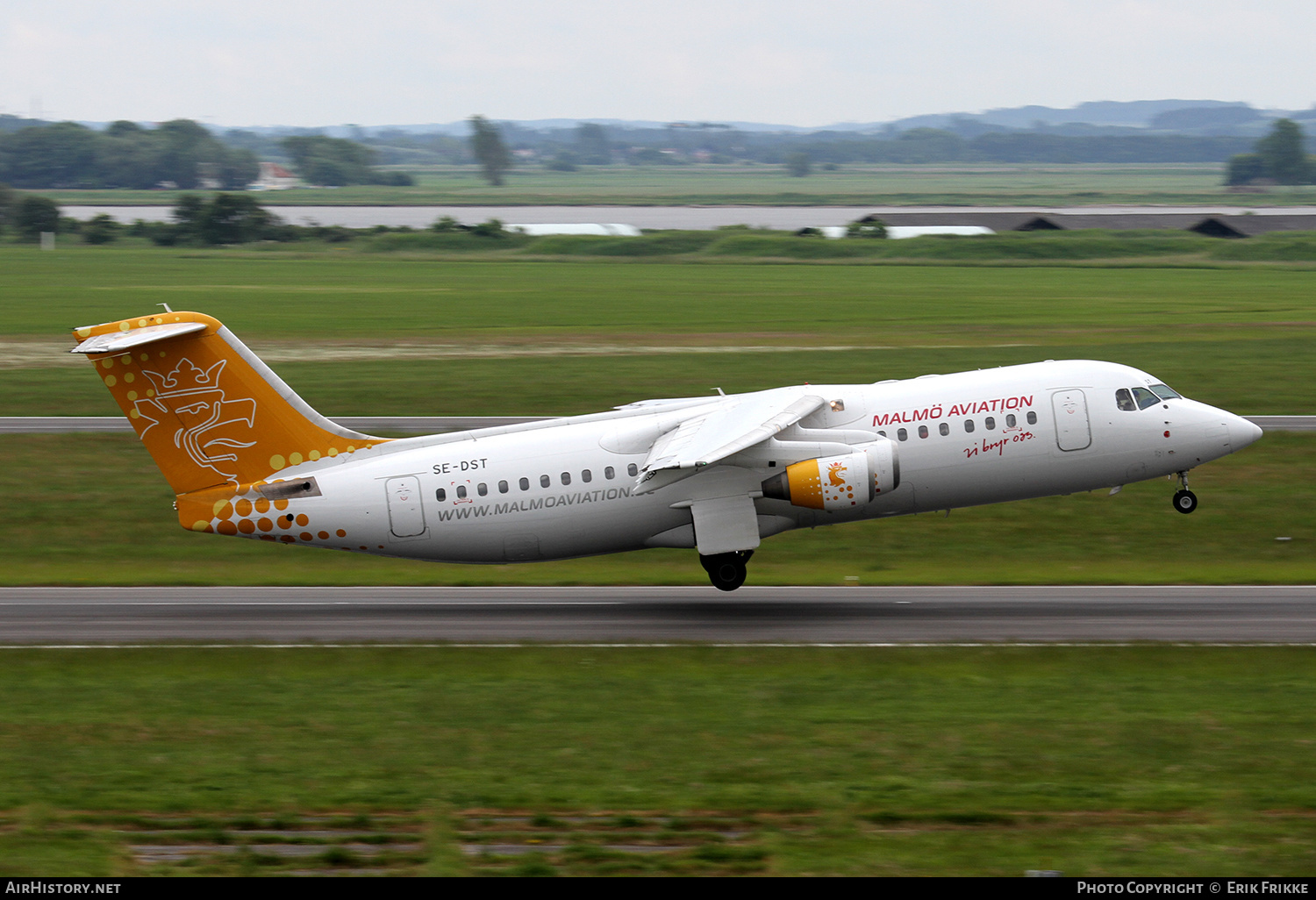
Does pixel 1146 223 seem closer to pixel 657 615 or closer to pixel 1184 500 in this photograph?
pixel 1184 500

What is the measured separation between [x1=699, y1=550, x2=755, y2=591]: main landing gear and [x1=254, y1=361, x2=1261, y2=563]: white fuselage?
0.70m

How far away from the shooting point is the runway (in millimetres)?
26672

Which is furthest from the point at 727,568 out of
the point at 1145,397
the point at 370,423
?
the point at 370,423

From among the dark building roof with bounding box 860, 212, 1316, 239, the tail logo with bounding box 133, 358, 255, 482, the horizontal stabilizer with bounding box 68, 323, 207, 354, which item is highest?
the horizontal stabilizer with bounding box 68, 323, 207, 354

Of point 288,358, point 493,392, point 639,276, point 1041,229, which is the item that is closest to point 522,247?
point 639,276

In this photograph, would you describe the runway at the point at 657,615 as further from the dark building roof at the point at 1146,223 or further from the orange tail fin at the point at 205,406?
the dark building roof at the point at 1146,223

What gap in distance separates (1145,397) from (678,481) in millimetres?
10471

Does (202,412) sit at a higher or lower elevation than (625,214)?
higher

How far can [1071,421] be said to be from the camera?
29.7 meters

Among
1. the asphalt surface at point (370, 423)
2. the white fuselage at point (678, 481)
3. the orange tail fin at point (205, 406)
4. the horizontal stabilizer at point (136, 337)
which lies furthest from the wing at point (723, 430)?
the asphalt surface at point (370, 423)

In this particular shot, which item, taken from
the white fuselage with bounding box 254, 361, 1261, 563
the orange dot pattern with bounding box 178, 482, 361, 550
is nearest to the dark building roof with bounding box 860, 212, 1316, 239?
the white fuselage with bounding box 254, 361, 1261, 563

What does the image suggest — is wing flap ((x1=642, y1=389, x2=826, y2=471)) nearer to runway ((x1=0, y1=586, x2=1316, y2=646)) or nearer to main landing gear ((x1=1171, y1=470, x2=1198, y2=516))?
runway ((x1=0, y1=586, x2=1316, y2=646))

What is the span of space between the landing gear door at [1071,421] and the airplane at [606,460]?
42 millimetres

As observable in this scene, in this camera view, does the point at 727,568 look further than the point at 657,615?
Yes
